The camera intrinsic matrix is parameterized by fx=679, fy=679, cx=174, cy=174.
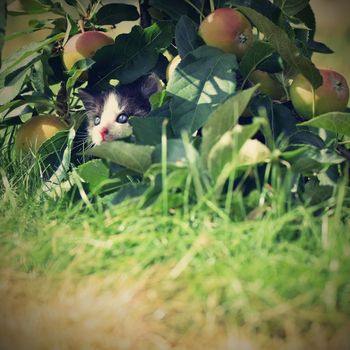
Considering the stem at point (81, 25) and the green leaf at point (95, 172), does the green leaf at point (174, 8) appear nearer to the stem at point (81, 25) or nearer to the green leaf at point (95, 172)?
the stem at point (81, 25)

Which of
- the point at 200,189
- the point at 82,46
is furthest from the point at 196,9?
the point at 200,189

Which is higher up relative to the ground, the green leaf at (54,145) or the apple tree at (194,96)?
the apple tree at (194,96)

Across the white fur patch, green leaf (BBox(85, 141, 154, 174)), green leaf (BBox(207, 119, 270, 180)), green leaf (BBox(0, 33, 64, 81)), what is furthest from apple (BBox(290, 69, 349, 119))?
green leaf (BBox(0, 33, 64, 81))

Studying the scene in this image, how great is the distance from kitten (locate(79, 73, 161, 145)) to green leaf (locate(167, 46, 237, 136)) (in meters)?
0.32

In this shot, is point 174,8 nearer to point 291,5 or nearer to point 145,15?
point 145,15

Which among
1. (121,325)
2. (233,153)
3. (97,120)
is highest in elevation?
(233,153)

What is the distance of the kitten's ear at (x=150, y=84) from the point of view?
1.67m

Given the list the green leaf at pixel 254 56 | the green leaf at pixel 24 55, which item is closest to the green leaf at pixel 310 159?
the green leaf at pixel 254 56

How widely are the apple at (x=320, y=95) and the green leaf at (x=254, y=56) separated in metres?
0.10

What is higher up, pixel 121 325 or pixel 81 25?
pixel 81 25

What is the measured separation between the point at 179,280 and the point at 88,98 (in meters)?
0.80

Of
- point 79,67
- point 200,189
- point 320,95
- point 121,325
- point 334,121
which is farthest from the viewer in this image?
point 79,67

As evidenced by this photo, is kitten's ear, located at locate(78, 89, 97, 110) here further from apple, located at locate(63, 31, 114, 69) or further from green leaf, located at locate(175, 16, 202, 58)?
green leaf, located at locate(175, 16, 202, 58)

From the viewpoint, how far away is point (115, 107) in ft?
5.83
